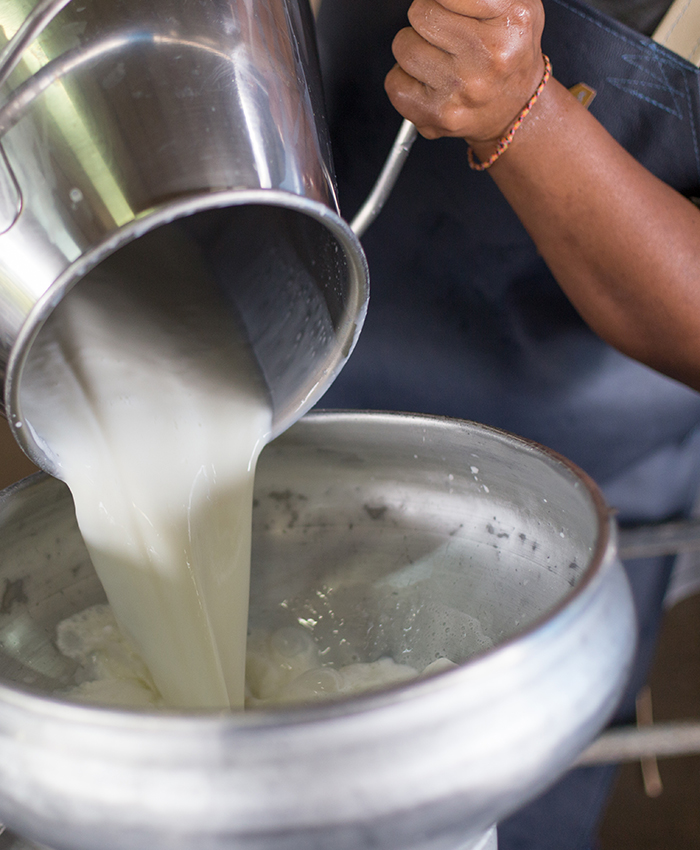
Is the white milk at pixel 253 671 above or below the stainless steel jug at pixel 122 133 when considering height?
below

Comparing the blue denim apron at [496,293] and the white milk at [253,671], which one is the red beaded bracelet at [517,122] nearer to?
the blue denim apron at [496,293]

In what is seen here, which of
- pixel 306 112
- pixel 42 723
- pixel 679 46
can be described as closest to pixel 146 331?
pixel 306 112

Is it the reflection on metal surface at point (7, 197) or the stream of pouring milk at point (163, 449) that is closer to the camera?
the reflection on metal surface at point (7, 197)

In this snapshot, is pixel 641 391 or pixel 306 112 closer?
pixel 306 112

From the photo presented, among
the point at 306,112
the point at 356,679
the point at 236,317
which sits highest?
the point at 306,112

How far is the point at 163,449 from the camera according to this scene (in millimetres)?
479

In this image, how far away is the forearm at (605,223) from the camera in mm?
528

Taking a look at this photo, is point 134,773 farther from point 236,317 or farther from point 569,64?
point 569,64

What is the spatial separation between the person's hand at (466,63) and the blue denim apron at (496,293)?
0.52 ft

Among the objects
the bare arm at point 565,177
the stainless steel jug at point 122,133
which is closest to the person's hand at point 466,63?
the bare arm at point 565,177

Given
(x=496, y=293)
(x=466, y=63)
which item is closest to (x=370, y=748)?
(x=466, y=63)

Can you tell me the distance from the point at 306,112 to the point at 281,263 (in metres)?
0.12

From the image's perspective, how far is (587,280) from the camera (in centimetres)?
59

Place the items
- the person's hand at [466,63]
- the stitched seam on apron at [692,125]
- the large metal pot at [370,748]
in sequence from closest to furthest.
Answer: the large metal pot at [370,748], the person's hand at [466,63], the stitched seam on apron at [692,125]
